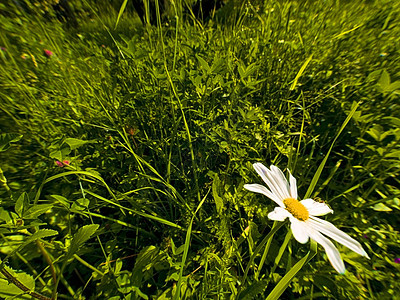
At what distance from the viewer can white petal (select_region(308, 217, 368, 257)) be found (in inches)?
14.2

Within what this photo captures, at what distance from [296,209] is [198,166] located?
544 mm

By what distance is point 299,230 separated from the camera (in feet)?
1.23

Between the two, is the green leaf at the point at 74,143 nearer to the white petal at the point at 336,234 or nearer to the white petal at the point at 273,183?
the white petal at the point at 273,183

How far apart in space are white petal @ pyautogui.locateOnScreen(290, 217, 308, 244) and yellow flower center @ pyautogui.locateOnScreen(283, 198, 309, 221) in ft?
0.06

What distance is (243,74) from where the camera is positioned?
78 cm

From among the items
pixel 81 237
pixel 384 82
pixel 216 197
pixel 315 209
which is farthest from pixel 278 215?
pixel 384 82

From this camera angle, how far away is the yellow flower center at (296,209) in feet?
1.39

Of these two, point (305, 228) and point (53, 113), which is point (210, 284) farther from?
point (53, 113)

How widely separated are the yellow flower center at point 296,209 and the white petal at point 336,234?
19 millimetres

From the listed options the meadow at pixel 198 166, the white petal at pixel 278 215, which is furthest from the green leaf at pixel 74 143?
the white petal at pixel 278 215

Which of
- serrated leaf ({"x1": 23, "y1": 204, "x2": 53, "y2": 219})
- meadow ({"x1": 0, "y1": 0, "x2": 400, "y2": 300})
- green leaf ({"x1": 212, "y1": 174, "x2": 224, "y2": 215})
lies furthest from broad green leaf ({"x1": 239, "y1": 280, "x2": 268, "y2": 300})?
serrated leaf ({"x1": 23, "y1": 204, "x2": 53, "y2": 219})

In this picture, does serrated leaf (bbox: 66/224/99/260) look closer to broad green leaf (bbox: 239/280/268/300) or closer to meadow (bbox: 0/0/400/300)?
meadow (bbox: 0/0/400/300)

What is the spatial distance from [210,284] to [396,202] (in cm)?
72

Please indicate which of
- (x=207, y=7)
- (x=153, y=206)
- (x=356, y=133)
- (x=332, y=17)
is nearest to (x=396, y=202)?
(x=356, y=133)
